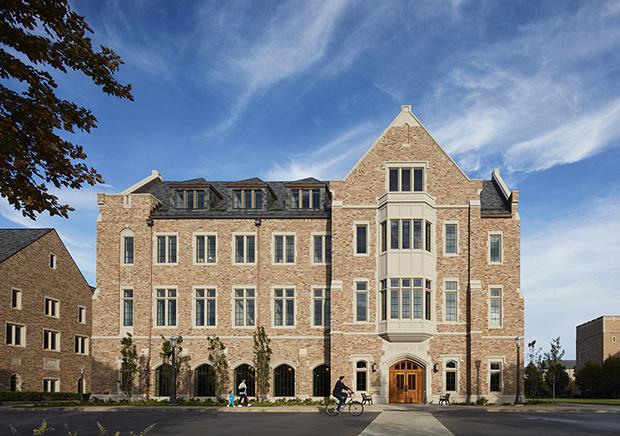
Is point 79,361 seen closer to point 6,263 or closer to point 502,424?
point 6,263

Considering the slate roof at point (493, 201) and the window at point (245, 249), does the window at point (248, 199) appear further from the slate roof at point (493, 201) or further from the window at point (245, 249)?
the slate roof at point (493, 201)

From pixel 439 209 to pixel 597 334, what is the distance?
62.3 m

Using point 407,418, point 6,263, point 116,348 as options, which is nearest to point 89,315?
point 6,263

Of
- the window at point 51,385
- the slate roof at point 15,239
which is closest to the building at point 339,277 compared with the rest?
the slate roof at point 15,239

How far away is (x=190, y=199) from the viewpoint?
142 ft

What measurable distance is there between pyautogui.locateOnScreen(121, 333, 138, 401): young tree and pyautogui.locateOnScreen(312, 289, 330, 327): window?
433 inches

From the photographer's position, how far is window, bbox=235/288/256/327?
40991 mm

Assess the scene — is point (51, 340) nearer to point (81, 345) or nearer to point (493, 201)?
point (81, 345)

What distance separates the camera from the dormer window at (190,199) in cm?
4300

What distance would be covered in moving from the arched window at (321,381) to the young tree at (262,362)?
2.84m

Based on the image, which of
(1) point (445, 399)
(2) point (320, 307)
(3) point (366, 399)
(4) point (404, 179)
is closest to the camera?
(3) point (366, 399)

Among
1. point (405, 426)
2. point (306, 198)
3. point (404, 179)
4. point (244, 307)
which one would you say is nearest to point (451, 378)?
point (404, 179)

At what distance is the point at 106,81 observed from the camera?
11.7 metres

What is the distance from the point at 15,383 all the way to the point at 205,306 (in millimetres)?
15891
